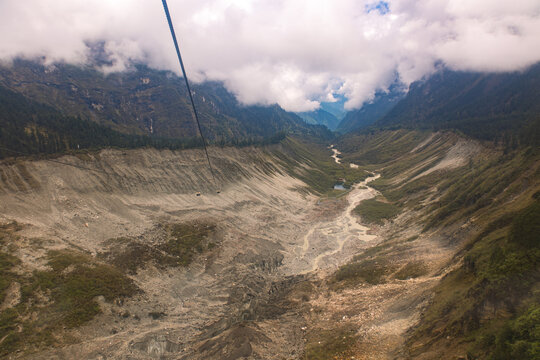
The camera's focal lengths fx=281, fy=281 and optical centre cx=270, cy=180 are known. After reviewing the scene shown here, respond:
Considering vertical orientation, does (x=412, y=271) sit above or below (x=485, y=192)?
below

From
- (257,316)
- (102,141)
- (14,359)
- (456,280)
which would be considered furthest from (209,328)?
(102,141)

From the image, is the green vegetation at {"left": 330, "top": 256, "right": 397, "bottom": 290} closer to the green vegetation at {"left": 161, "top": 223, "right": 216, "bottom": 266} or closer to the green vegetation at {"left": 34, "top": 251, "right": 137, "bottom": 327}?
the green vegetation at {"left": 161, "top": 223, "right": 216, "bottom": 266}

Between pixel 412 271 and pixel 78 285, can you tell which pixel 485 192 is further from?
pixel 78 285

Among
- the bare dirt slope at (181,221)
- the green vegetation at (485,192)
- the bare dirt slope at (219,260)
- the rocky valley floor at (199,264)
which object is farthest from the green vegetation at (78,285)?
the green vegetation at (485,192)

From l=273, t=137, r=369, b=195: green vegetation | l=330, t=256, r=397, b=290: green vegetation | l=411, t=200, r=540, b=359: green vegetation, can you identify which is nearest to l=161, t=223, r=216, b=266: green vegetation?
l=330, t=256, r=397, b=290: green vegetation

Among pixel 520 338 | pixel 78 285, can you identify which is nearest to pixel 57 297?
pixel 78 285

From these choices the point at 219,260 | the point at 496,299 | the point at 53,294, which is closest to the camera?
the point at 496,299

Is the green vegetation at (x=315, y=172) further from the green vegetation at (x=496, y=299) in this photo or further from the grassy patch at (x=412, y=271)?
the green vegetation at (x=496, y=299)

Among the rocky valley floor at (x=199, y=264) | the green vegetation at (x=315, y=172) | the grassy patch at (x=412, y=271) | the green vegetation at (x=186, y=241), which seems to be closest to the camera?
the rocky valley floor at (x=199, y=264)
